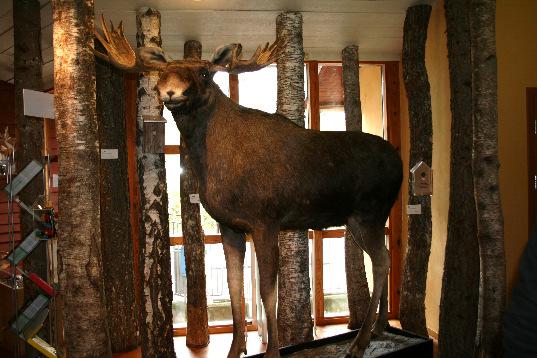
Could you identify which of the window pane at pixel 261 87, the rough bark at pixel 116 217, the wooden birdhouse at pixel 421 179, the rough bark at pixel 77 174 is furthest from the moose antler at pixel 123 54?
the window pane at pixel 261 87

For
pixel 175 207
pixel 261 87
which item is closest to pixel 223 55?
pixel 261 87

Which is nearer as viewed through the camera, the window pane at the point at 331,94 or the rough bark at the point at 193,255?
the rough bark at the point at 193,255

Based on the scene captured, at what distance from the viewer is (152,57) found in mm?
2838

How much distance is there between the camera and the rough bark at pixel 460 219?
14.2 feet

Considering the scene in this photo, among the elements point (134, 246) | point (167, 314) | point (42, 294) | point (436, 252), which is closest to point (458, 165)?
Result: point (436, 252)

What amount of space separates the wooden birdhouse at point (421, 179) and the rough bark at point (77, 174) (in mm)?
2522

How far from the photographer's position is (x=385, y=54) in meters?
6.73

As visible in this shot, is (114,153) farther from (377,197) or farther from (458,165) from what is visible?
(458,165)

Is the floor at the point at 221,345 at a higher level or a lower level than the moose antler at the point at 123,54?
lower

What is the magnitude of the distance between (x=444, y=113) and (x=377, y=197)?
2679 mm

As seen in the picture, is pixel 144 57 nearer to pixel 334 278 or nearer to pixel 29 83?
pixel 29 83

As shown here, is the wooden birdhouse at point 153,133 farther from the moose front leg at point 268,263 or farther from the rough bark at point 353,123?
the rough bark at point 353,123

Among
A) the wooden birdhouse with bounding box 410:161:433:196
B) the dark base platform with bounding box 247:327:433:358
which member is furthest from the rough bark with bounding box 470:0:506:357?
the dark base platform with bounding box 247:327:433:358

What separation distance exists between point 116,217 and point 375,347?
3467mm
